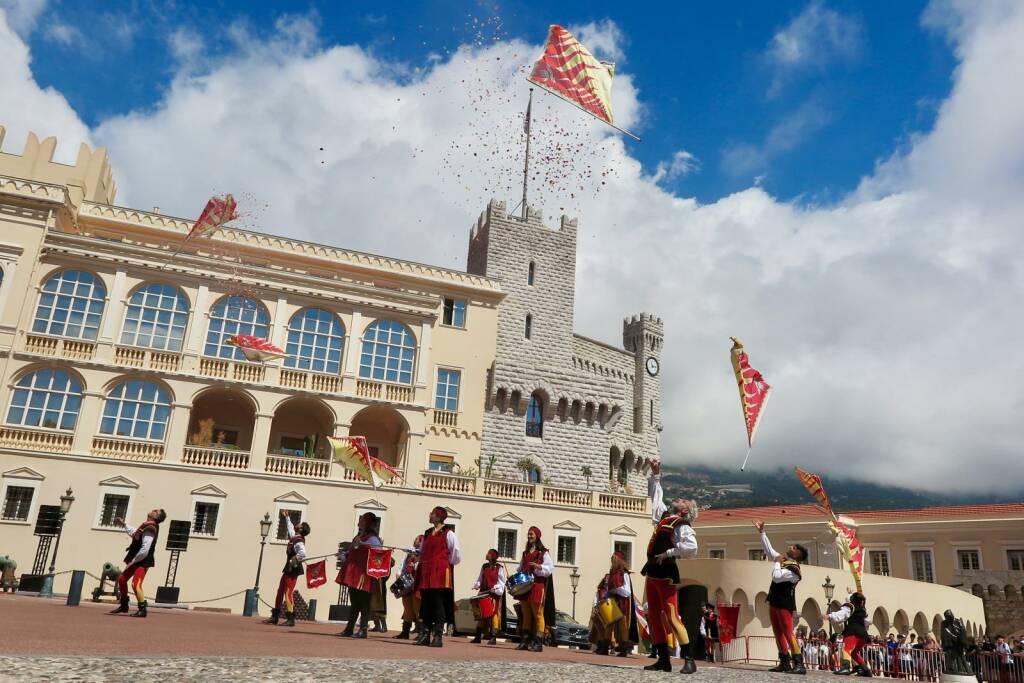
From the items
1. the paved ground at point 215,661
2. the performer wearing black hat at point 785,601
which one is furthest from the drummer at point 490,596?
the performer wearing black hat at point 785,601

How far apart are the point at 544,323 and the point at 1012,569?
31.0 meters

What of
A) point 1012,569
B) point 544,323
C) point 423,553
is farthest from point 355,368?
point 1012,569

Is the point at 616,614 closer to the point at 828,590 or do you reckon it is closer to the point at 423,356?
the point at 423,356

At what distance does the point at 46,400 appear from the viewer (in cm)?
2798

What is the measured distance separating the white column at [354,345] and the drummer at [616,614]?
19.5 metres

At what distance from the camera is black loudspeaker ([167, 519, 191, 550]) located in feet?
89.4

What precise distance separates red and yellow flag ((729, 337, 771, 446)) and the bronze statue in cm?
575

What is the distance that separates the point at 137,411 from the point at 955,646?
27186mm

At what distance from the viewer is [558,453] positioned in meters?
44.0

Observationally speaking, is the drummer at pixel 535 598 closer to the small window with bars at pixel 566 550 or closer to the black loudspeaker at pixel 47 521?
the small window with bars at pixel 566 550

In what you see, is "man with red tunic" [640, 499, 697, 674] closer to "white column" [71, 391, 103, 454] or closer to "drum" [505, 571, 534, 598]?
"drum" [505, 571, 534, 598]

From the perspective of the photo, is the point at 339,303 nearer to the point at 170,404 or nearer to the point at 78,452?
the point at 170,404

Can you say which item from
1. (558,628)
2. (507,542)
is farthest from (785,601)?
(507,542)

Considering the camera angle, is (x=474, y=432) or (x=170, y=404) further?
(x=474, y=432)
